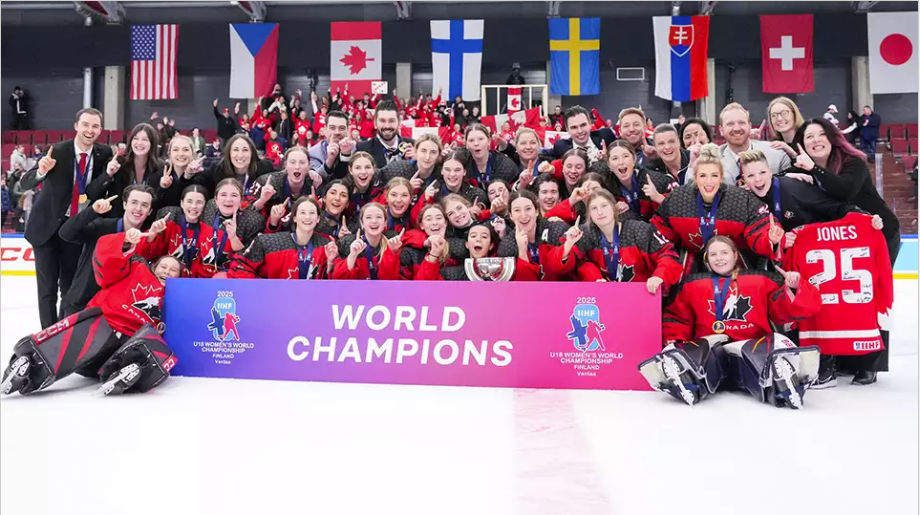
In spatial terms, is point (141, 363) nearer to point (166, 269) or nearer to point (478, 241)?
point (166, 269)

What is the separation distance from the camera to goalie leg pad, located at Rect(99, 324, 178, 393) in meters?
3.34

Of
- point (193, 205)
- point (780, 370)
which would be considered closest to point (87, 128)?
point (193, 205)

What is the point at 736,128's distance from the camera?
405cm

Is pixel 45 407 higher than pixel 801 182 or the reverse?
the reverse

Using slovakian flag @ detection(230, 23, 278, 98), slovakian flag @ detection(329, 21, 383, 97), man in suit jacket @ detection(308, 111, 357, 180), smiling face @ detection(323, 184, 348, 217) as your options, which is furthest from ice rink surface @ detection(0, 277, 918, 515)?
slovakian flag @ detection(230, 23, 278, 98)

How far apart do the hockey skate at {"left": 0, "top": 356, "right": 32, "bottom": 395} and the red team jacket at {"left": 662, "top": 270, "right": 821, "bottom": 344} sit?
3.30 m

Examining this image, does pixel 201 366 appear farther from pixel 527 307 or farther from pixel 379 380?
pixel 527 307

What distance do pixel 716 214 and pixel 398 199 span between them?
188cm

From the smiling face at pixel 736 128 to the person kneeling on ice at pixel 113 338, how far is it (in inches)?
138

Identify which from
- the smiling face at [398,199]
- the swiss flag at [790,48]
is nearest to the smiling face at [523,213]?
the smiling face at [398,199]

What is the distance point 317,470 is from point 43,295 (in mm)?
3351

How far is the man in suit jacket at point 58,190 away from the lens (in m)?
4.30

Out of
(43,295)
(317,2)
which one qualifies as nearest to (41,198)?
(43,295)

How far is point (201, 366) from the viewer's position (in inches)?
149
